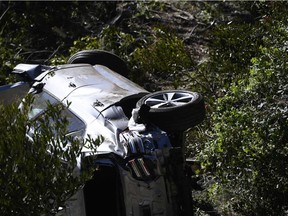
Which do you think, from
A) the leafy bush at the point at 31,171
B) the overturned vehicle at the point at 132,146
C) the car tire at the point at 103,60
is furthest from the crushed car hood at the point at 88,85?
the leafy bush at the point at 31,171

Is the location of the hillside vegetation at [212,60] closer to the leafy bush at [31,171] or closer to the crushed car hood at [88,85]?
the crushed car hood at [88,85]

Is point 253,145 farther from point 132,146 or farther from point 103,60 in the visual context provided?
point 103,60

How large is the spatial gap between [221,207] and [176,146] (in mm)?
1331

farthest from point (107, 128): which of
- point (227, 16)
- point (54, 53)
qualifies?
point (227, 16)

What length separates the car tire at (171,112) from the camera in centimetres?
666

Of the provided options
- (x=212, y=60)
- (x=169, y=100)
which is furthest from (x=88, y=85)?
(x=212, y=60)

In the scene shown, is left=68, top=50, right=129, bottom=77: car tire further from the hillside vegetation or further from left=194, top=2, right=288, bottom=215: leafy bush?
left=194, top=2, right=288, bottom=215: leafy bush

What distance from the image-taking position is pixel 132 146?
634cm

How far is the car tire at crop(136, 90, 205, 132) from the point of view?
6.66 m

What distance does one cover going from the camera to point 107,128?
6660mm

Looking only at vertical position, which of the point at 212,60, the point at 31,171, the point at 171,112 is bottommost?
the point at 31,171

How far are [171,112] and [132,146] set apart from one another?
0.53 m

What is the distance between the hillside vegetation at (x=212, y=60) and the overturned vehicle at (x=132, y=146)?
0.70 metres

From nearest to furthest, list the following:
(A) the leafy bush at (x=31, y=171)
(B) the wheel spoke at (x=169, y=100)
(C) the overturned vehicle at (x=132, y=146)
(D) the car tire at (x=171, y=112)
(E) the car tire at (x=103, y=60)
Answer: (A) the leafy bush at (x=31, y=171) → (C) the overturned vehicle at (x=132, y=146) → (D) the car tire at (x=171, y=112) → (B) the wheel spoke at (x=169, y=100) → (E) the car tire at (x=103, y=60)
